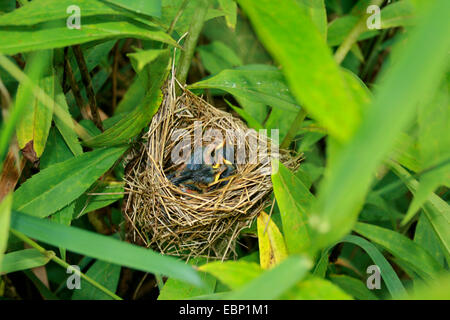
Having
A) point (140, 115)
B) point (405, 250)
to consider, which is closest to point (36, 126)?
point (140, 115)

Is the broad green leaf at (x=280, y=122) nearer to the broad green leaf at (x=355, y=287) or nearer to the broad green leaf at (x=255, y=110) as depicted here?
the broad green leaf at (x=255, y=110)

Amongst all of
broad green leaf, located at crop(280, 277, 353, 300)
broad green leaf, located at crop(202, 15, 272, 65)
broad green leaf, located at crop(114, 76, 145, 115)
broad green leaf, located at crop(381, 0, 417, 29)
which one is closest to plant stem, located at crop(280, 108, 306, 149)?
broad green leaf, located at crop(381, 0, 417, 29)

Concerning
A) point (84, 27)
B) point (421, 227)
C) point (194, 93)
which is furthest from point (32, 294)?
point (421, 227)

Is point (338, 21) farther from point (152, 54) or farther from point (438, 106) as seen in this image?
point (152, 54)

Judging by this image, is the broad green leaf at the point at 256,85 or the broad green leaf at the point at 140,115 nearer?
the broad green leaf at the point at 140,115

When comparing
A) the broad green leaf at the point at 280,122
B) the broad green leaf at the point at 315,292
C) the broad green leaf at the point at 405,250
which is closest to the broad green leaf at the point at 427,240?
the broad green leaf at the point at 405,250

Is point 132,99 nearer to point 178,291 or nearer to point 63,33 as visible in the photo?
point 63,33

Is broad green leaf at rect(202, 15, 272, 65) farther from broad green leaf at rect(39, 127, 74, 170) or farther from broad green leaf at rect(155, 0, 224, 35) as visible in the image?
broad green leaf at rect(39, 127, 74, 170)
